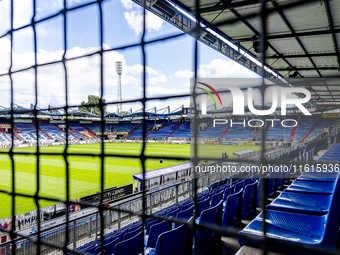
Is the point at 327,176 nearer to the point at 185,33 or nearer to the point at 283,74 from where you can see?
the point at 185,33

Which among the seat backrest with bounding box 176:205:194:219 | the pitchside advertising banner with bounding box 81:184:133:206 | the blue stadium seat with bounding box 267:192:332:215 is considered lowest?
the pitchside advertising banner with bounding box 81:184:133:206

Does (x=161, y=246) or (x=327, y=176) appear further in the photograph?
(x=327, y=176)

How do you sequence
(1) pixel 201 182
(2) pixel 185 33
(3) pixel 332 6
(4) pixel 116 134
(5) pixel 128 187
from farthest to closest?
1. (4) pixel 116 134
2. (5) pixel 128 187
3. (1) pixel 201 182
4. (3) pixel 332 6
5. (2) pixel 185 33

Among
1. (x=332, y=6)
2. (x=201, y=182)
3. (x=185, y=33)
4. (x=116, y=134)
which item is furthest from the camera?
(x=116, y=134)

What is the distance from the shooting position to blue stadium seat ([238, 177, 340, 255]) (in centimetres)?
94

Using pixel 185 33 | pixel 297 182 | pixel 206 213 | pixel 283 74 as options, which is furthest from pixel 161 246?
pixel 283 74

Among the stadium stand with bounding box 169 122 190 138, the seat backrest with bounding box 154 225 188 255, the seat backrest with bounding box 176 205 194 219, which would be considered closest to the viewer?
the seat backrest with bounding box 154 225 188 255

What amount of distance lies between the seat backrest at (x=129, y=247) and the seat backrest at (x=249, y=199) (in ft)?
3.71

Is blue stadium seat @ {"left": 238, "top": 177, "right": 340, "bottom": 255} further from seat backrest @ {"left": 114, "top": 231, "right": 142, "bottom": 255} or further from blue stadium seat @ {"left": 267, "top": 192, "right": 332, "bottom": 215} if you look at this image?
seat backrest @ {"left": 114, "top": 231, "right": 142, "bottom": 255}

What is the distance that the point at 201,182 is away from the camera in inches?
237

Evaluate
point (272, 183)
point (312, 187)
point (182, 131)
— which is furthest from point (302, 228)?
point (182, 131)

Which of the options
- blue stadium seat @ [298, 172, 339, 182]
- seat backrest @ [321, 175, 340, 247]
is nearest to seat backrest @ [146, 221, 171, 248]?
blue stadium seat @ [298, 172, 339, 182]

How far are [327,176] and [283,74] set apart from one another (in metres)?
5.24

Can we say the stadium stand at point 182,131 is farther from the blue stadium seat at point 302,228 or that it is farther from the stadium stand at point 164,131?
the blue stadium seat at point 302,228
